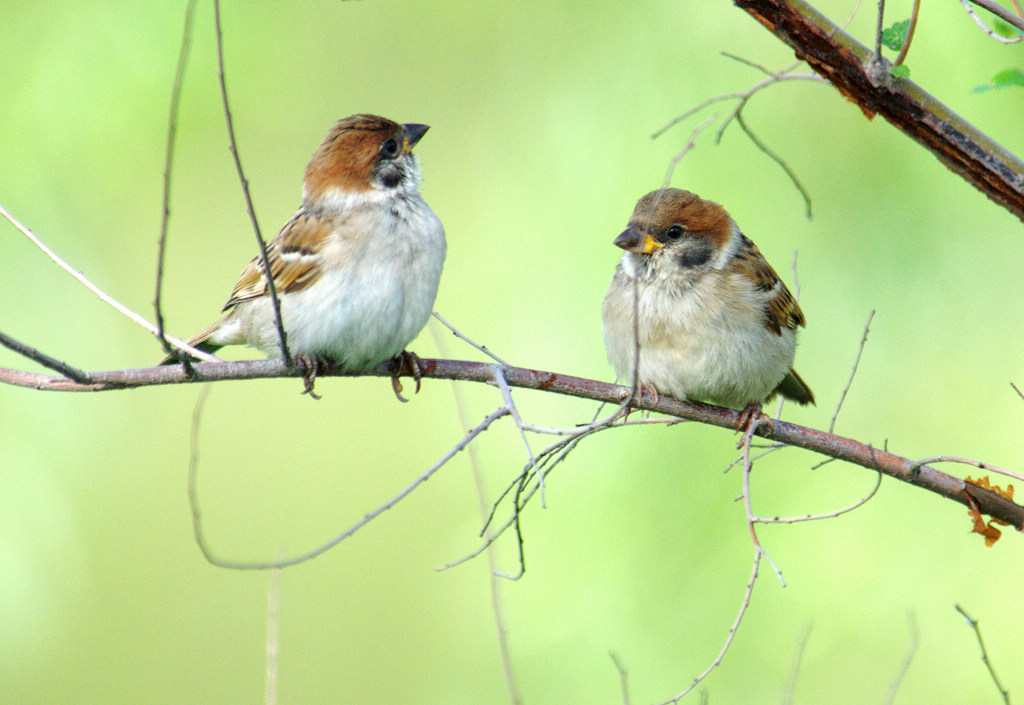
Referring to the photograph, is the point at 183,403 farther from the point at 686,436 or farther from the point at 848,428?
the point at 848,428

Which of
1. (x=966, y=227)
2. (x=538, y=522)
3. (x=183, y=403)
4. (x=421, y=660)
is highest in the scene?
(x=183, y=403)

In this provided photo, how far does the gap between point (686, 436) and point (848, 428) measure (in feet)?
2.55

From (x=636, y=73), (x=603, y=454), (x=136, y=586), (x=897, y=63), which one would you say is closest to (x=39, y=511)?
(x=136, y=586)

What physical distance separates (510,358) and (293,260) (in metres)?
1.87

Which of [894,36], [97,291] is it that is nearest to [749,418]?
[894,36]

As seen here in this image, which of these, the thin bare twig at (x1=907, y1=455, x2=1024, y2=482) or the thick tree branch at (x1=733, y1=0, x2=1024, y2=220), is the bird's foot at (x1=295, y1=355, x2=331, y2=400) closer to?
the thick tree branch at (x1=733, y1=0, x2=1024, y2=220)

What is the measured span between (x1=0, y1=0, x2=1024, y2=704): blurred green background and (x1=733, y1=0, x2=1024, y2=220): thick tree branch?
6.66 ft

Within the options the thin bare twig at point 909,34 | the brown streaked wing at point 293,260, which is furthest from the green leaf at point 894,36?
the brown streaked wing at point 293,260

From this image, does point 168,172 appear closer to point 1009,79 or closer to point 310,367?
point 310,367

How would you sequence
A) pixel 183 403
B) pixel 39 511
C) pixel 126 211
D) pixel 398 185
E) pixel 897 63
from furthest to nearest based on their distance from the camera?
pixel 183 403
pixel 126 211
pixel 39 511
pixel 398 185
pixel 897 63

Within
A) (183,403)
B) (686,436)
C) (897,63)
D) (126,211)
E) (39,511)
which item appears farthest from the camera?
(183,403)

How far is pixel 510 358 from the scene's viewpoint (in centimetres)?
516

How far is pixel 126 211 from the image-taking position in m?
6.13

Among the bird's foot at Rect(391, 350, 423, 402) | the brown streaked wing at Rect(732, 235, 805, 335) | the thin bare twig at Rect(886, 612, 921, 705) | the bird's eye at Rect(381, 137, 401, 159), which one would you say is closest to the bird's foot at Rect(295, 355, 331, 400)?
the bird's foot at Rect(391, 350, 423, 402)
